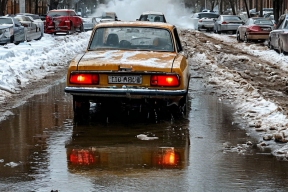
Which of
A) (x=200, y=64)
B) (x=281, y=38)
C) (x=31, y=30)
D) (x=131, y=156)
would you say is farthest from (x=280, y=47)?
(x=131, y=156)

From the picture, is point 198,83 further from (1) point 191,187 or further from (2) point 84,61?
(1) point 191,187

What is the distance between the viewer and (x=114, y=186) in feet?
18.0

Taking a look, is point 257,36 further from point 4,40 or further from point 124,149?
point 124,149

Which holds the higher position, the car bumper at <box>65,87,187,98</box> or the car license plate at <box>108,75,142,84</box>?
the car license plate at <box>108,75,142,84</box>

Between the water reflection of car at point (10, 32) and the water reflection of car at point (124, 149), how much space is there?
19181 mm

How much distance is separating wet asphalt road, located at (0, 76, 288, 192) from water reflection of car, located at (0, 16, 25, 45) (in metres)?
17.8

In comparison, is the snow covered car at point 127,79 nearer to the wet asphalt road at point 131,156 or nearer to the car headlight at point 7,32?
the wet asphalt road at point 131,156


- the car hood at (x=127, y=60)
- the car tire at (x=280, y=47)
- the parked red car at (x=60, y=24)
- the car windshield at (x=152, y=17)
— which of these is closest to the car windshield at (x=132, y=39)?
the car hood at (x=127, y=60)

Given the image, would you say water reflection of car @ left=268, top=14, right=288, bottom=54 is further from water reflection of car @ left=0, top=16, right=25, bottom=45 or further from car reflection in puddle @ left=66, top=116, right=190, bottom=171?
car reflection in puddle @ left=66, top=116, right=190, bottom=171

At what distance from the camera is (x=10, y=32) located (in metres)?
27.5

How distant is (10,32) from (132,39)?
1866 cm

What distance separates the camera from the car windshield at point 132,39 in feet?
31.9

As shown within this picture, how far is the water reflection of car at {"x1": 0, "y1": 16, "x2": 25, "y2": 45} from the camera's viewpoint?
87.8ft

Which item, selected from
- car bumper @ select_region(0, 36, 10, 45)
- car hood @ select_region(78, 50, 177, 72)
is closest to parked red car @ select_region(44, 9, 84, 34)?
car bumper @ select_region(0, 36, 10, 45)
